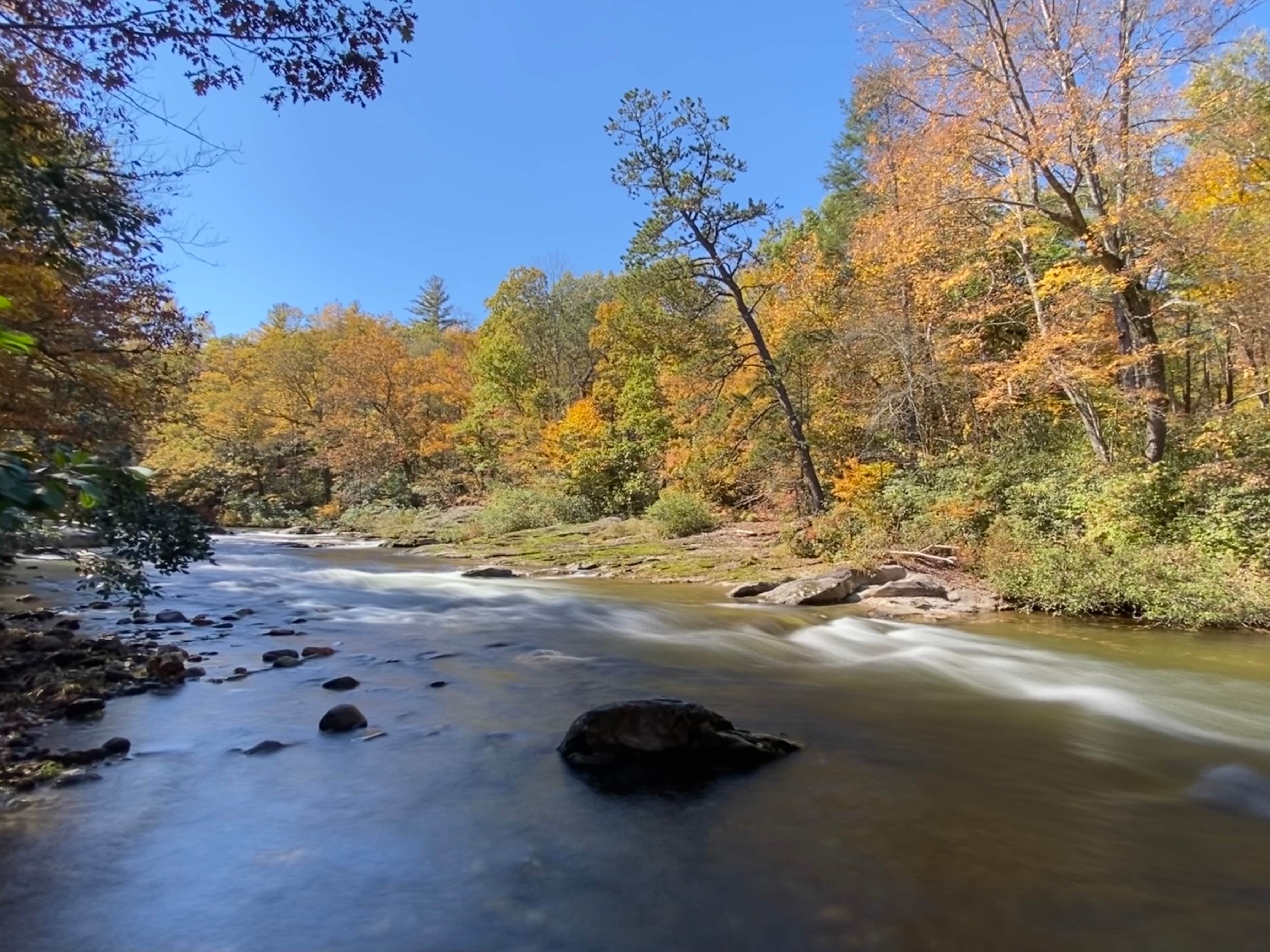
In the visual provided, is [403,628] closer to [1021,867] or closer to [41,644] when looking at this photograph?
[41,644]

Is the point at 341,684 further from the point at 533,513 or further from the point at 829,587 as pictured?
the point at 533,513

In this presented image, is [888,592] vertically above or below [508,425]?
below

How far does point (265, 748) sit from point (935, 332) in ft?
58.7

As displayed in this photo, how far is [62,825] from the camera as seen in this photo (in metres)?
4.21

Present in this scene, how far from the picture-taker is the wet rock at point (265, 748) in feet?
18.0

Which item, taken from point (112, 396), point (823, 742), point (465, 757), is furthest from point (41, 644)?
point (823, 742)

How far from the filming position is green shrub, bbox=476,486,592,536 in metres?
26.8

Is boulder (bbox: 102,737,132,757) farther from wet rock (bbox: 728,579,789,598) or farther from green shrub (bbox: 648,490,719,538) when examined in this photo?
green shrub (bbox: 648,490,719,538)

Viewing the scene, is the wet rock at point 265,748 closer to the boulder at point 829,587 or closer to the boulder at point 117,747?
the boulder at point 117,747

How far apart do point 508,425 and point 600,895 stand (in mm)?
32912

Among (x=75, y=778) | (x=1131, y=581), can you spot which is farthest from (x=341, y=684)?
(x=1131, y=581)

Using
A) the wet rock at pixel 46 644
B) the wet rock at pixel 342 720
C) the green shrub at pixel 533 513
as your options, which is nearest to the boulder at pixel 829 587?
the wet rock at pixel 342 720

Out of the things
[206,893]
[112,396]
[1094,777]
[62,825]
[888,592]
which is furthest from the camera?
[888,592]

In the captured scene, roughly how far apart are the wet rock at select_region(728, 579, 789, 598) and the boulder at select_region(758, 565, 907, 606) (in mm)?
143
